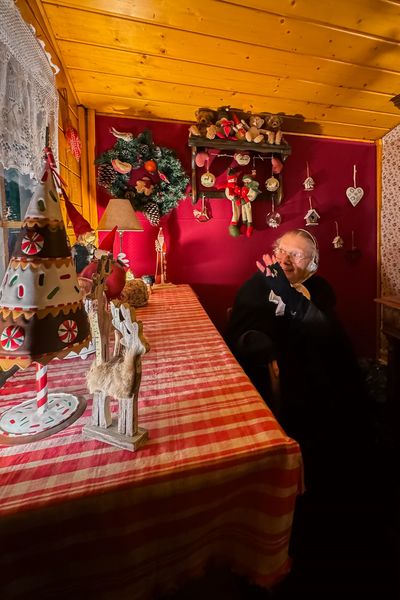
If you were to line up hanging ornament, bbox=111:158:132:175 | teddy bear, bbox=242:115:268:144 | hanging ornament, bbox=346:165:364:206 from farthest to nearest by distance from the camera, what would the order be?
hanging ornament, bbox=346:165:364:206 < teddy bear, bbox=242:115:268:144 < hanging ornament, bbox=111:158:132:175

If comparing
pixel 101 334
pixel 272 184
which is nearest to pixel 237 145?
pixel 272 184

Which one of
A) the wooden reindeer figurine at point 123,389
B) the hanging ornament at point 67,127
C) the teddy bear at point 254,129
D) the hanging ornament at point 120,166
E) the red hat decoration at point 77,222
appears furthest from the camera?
the teddy bear at point 254,129

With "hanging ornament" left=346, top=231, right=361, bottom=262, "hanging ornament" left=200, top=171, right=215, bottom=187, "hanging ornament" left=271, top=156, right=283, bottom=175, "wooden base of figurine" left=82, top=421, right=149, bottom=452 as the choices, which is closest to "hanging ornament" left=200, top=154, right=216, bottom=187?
"hanging ornament" left=200, top=171, right=215, bottom=187

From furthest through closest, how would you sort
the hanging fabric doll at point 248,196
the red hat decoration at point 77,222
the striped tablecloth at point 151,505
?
the hanging fabric doll at point 248,196 < the red hat decoration at point 77,222 < the striped tablecloth at point 151,505

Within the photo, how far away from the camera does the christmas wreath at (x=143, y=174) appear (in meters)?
1.99

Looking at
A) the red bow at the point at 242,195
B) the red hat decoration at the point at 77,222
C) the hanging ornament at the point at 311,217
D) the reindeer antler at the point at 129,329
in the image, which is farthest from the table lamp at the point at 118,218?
the hanging ornament at the point at 311,217

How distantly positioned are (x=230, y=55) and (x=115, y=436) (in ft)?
6.49

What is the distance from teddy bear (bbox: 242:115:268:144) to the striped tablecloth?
206 cm

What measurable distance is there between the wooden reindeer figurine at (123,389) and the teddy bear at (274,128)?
214 cm

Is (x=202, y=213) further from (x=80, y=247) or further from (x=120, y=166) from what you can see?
(x=80, y=247)

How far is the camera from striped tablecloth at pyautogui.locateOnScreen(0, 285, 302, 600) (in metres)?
0.40

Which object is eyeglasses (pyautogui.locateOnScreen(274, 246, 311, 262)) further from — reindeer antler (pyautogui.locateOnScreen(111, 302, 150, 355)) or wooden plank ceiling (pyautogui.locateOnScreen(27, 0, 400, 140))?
reindeer antler (pyautogui.locateOnScreen(111, 302, 150, 355))

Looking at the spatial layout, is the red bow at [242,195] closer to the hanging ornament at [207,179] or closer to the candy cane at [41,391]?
the hanging ornament at [207,179]

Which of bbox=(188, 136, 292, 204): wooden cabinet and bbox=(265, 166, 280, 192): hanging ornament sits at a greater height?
bbox=(188, 136, 292, 204): wooden cabinet
